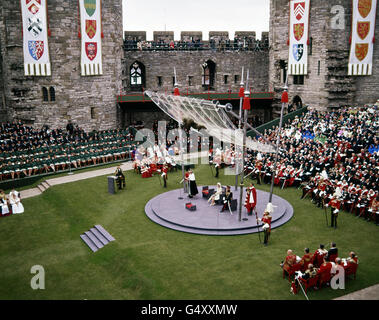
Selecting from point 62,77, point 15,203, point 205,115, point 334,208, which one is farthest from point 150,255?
point 62,77

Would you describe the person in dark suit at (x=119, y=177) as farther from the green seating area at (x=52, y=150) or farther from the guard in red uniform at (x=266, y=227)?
the guard in red uniform at (x=266, y=227)

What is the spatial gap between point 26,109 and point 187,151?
14.5 meters

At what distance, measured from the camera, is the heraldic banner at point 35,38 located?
1142 inches

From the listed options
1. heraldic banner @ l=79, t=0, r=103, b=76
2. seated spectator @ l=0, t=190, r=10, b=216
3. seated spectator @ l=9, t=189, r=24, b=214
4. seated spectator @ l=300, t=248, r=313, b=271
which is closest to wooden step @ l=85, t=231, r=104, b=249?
seated spectator @ l=9, t=189, r=24, b=214

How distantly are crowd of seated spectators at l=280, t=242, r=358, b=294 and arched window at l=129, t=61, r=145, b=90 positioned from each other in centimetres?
3011

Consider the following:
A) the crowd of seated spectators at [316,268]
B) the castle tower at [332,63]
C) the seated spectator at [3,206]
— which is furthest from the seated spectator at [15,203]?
the castle tower at [332,63]

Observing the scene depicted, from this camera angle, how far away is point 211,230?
16469mm

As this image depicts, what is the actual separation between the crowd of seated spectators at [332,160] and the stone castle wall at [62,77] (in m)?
16.1

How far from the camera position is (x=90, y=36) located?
31.8m

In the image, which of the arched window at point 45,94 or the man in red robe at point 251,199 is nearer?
the man in red robe at point 251,199

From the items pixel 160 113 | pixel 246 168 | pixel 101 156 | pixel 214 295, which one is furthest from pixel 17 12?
pixel 214 295

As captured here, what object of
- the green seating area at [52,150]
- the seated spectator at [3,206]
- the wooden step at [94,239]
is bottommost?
the wooden step at [94,239]
